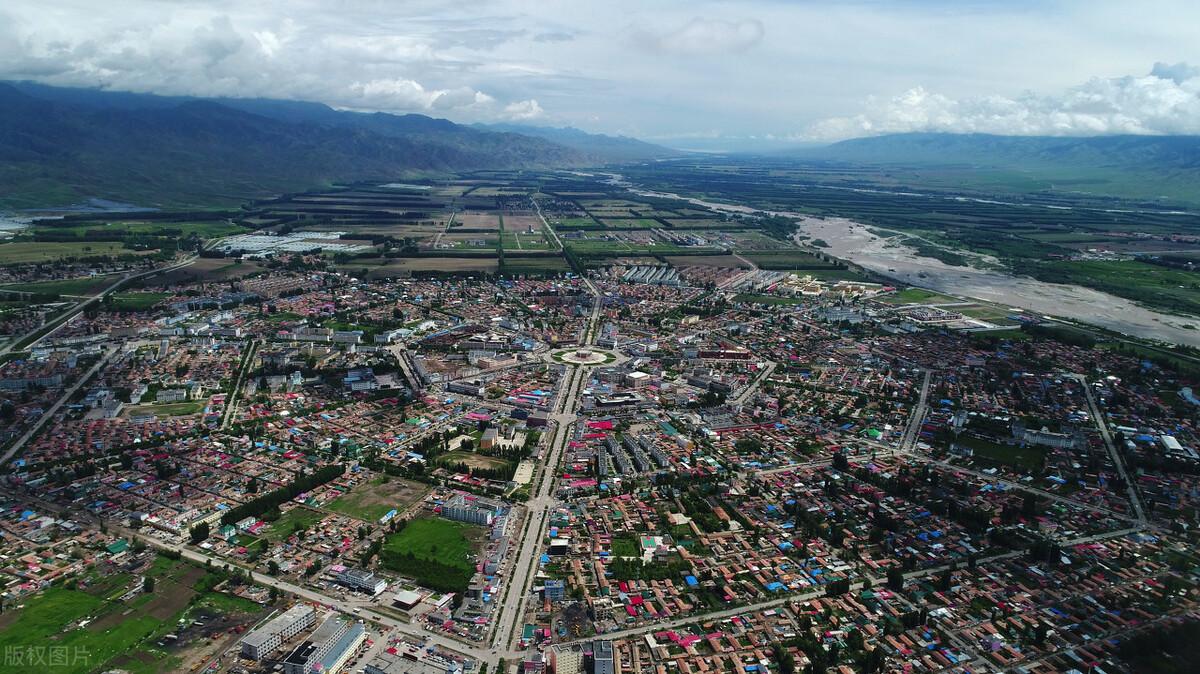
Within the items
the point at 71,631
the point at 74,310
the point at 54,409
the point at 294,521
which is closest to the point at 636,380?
the point at 294,521

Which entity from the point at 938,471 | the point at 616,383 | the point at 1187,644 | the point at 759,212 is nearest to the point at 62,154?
the point at 759,212

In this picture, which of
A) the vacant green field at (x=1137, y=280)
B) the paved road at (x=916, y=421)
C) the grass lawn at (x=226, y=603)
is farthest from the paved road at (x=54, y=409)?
the vacant green field at (x=1137, y=280)

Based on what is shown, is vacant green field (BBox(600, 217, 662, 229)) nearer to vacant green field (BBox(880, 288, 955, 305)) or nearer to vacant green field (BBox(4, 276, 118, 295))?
vacant green field (BBox(880, 288, 955, 305))

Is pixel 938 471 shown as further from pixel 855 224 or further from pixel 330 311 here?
pixel 855 224

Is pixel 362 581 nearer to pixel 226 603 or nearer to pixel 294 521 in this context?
pixel 226 603

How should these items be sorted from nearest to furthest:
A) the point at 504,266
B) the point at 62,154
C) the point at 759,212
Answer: the point at 504,266 → the point at 759,212 → the point at 62,154

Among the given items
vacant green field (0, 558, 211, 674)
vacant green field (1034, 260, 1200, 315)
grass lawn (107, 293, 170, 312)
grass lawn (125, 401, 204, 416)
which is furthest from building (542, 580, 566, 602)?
vacant green field (1034, 260, 1200, 315)

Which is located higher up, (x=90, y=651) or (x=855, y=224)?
(x=855, y=224)

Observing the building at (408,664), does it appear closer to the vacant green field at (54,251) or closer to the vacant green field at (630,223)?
the vacant green field at (54,251)
